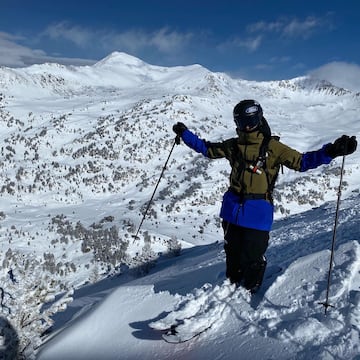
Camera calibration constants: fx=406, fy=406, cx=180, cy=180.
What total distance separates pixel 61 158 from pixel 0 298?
10026 cm

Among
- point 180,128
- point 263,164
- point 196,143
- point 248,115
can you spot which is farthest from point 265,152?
point 180,128

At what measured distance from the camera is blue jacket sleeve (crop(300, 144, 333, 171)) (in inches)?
211

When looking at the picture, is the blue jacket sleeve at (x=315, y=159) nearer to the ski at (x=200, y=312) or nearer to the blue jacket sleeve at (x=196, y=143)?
the blue jacket sleeve at (x=196, y=143)

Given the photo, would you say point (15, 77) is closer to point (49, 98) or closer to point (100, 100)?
point (49, 98)

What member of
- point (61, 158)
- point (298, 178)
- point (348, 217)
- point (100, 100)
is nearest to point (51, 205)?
point (61, 158)

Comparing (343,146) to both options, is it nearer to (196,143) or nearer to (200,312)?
(196,143)

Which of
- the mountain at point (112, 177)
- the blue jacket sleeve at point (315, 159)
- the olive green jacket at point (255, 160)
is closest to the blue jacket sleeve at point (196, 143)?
the olive green jacket at point (255, 160)

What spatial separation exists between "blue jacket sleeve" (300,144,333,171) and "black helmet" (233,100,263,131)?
81 cm

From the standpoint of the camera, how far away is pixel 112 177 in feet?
313

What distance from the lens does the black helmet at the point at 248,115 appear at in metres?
5.62

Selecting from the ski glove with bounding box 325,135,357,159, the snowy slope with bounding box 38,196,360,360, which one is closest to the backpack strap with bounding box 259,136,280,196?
the ski glove with bounding box 325,135,357,159

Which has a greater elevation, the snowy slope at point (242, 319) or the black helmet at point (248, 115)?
the black helmet at point (248, 115)

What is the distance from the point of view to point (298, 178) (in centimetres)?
9006

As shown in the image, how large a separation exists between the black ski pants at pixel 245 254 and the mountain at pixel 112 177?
1483mm
